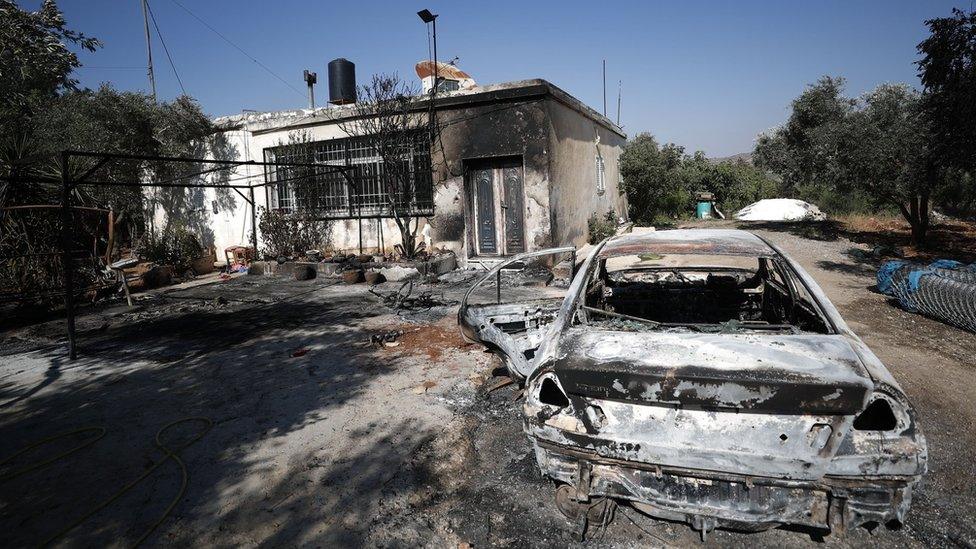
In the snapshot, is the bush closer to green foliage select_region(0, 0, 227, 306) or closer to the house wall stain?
green foliage select_region(0, 0, 227, 306)

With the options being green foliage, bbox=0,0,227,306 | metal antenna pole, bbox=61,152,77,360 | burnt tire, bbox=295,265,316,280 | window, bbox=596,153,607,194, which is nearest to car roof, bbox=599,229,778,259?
metal antenna pole, bbox=61,152,77,360

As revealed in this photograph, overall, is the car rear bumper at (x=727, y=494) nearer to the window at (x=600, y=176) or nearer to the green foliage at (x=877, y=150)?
the green foliage at (x=877, y=150)

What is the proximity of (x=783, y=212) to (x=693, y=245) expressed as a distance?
2027cm

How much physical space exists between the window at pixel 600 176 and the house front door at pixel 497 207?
435 cm

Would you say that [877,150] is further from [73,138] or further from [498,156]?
[73,138]

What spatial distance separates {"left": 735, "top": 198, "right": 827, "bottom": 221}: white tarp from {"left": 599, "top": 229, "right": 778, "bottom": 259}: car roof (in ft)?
63.7

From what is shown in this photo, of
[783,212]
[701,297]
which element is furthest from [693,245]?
[783,212]

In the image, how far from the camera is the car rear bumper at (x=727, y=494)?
70.2 inches

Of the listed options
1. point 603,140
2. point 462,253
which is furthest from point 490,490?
point 603,140

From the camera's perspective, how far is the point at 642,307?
3.75 metres

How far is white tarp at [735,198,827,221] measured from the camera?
64.7 ft

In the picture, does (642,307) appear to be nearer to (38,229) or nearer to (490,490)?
(490,490)

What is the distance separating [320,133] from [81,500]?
10.1m

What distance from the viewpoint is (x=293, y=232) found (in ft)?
37.9
